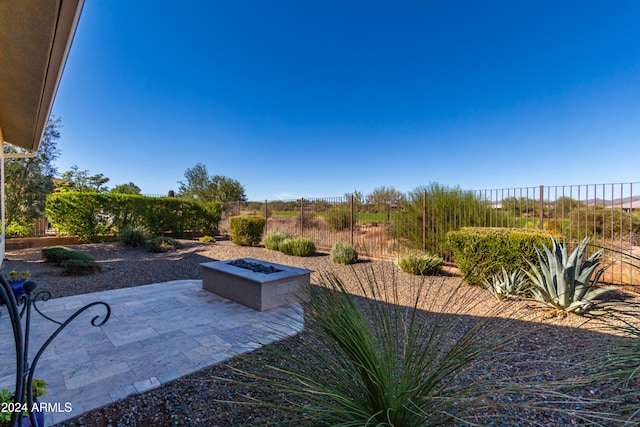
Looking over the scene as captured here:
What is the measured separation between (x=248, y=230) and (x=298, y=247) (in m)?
3.21

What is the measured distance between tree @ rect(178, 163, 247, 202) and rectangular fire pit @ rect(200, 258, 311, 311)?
21.3 metres

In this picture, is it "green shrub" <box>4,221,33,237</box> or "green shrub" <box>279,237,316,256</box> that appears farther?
"green shrub" <box>279,237,316,256</box>

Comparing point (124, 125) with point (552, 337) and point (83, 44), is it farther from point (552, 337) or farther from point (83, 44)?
point (552, 337)

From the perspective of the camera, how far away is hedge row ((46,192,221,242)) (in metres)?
9.45

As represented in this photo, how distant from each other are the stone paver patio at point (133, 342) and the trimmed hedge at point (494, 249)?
146 inches

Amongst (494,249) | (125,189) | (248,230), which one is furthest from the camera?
(125,189)

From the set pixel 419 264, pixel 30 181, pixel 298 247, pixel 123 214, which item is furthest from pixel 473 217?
pixel 30 181

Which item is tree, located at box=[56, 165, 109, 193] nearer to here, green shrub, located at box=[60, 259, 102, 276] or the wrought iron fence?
green shrub, located at box=[60, 259, 102, 276]

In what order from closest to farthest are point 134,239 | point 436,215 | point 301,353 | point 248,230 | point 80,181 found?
point 301,353 < point 436,215 < point 134,239 < point 248,230 < point 80,181

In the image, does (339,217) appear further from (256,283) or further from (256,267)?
(256,283)

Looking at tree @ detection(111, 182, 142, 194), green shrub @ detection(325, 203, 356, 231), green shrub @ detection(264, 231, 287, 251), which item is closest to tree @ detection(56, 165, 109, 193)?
tree @ detection(111, 182, 142, 194)

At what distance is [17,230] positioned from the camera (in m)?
8.86

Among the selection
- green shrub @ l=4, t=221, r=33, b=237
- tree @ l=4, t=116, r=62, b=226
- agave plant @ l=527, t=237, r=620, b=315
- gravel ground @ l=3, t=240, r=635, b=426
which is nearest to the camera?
gravel ground @ l=3, t=240, r=635, b=426

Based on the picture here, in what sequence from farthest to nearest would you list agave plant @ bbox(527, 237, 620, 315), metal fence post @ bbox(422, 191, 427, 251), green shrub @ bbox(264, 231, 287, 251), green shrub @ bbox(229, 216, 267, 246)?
green shrub @ bbox(229, 216, 267, 246)
green shrub @ bbox(264, 231, 287, 251)
metal fence post @ bbox(422, 191, 427, 251)
agave plant @ bbox(527, 237, 620, 315)
